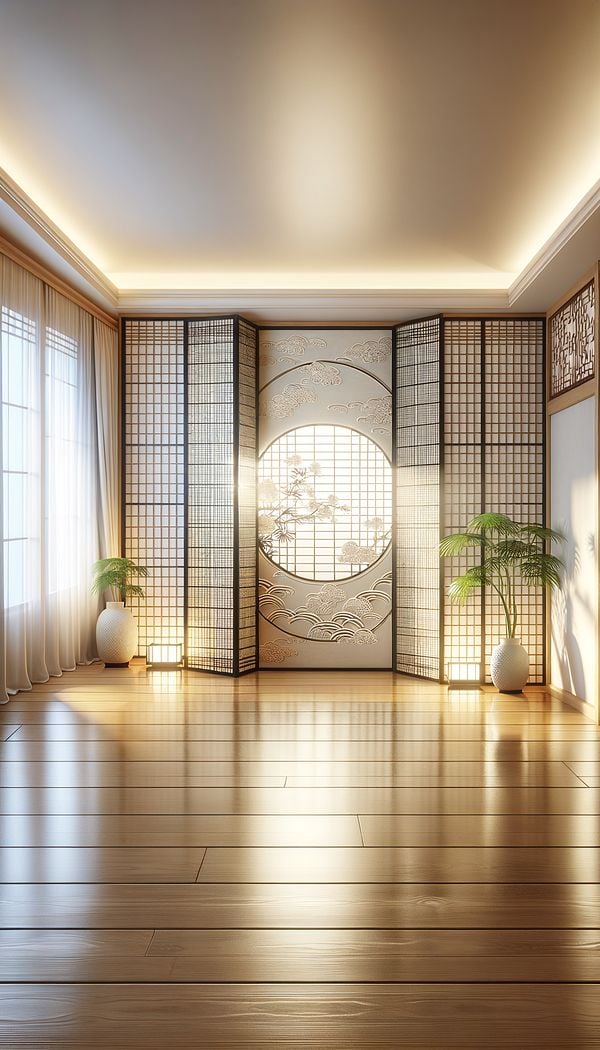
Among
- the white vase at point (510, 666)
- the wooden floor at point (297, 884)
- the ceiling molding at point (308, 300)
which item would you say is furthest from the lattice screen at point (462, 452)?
the wooden floor at point (297, 884)

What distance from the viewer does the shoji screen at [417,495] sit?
233 inches

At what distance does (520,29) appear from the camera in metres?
2.84

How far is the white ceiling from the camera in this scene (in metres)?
2.83

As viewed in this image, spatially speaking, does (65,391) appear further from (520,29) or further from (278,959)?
(278,959)

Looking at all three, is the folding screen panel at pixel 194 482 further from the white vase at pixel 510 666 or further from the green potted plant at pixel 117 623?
the white vase at pixel 510 666

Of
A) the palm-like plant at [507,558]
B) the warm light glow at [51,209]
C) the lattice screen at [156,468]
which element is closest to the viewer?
the warm light glow at [51,209]

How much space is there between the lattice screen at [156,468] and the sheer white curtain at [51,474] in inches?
5.4

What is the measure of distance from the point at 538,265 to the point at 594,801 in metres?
3.16

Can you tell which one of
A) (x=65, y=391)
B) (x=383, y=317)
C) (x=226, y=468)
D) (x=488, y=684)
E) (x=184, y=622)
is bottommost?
(x=488, y=684)

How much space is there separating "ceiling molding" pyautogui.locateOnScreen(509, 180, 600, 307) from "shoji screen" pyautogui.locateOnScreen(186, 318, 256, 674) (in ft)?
6.60

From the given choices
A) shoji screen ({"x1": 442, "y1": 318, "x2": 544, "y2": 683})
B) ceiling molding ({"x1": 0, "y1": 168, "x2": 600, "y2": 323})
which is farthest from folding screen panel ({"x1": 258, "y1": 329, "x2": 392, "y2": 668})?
shoji screen ({"x1": 442, "y1": 318, "x2": 544, "y2": 683})

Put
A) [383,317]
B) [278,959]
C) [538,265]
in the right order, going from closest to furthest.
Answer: [278,959] → [538,265] → [383,317]

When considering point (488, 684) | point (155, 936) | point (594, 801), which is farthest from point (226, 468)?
point (155, 936)

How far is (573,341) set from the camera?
5.25 meters
